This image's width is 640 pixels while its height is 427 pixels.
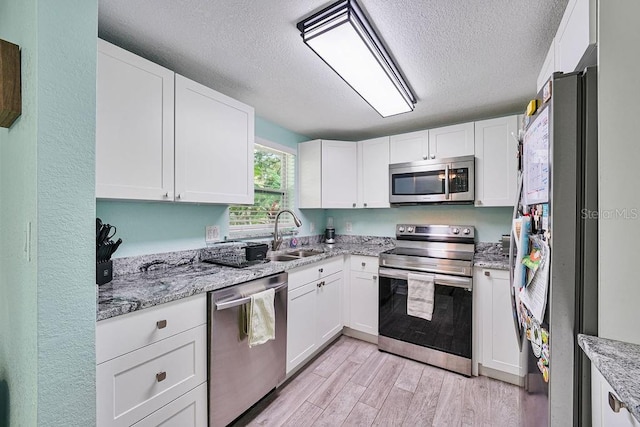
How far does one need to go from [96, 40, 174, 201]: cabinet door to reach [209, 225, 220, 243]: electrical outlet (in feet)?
2.00

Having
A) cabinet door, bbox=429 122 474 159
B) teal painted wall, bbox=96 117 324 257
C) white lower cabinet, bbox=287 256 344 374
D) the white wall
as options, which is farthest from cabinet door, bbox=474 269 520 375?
teal painted wall, bbox=96 117 324 257

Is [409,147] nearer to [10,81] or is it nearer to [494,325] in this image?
[494,325]

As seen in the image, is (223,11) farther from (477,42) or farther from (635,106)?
(635,106)

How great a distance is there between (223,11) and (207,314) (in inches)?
60.5

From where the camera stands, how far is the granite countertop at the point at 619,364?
0.51 m

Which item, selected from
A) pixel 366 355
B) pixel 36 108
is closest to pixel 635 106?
pixel 36 108

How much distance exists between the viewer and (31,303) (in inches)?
32.1

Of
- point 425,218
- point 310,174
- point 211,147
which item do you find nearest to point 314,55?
point 211,147

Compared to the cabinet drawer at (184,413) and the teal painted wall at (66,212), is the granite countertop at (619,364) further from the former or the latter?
the cabinet drawer at (184,413)

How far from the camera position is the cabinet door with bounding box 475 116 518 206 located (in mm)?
2293

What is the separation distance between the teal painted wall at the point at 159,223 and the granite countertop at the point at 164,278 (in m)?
0.07

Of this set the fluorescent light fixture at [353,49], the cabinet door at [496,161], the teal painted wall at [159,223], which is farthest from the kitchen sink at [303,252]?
the cabinet door at [496,161]

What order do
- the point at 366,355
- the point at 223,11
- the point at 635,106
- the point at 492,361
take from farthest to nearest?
the point at 366,355 < the point at 492,361 < the point at 223,11 < the point at 635,106

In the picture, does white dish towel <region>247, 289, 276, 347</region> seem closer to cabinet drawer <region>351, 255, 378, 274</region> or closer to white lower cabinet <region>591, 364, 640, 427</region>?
cabinet drawer <region>351, 255, 378, 274</region>
